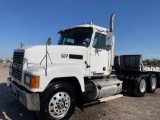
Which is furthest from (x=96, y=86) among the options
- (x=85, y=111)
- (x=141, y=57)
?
(x=141, y=57)

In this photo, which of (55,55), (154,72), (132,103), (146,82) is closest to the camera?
(55,55)

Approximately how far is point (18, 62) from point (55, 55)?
3.79ft

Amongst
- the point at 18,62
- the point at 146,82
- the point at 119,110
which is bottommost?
the point at 119,110

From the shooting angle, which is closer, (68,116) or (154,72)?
(68,116)

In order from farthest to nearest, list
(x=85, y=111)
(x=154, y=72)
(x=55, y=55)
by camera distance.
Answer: (x=154, y=72) → (x=85, y=111) → (x=55, y=55)

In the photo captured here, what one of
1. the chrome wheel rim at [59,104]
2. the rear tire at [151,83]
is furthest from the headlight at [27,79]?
the rear tire at [151,83]

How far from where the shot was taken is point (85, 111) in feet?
19.8

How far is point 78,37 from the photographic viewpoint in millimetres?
6590

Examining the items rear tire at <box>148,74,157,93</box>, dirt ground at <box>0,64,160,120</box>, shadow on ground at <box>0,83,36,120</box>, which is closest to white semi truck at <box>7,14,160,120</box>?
dirt ground at <box>0,64,160,120</box>

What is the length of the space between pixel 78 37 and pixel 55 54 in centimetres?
137

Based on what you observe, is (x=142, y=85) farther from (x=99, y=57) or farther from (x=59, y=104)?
(x=59, y=104)

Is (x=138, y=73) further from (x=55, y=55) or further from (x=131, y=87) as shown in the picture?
(x=55, y=55)

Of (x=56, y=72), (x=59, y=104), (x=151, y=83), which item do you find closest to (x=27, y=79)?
(x=56, y=72)

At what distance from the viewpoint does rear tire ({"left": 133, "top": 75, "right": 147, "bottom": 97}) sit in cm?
848
